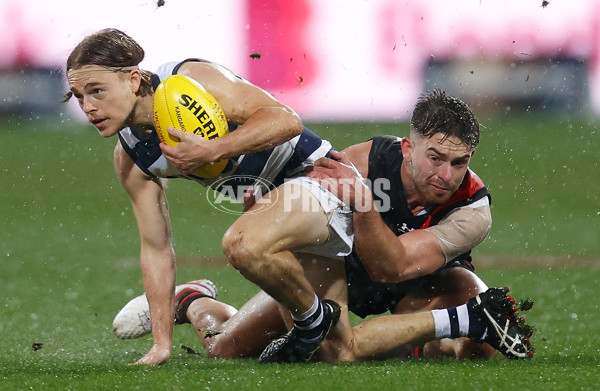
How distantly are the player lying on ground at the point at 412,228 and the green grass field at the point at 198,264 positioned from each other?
0.25 m

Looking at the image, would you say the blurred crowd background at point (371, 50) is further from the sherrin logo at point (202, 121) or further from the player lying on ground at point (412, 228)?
the sherrin logo at point (202, 121)

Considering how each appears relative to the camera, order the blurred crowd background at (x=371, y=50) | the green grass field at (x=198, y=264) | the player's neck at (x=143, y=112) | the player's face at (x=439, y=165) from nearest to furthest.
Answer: the green grass field at (x=198, y=264) < the player's neck at (x=143, y=112) < the player's face at (x=439, y=165) < the blurred crowd background at (x=371, y=50)

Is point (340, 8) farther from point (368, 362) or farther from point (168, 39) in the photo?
point (368, 362)

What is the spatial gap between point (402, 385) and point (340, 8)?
9.73 meters

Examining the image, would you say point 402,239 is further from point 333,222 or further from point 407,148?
point 407,148

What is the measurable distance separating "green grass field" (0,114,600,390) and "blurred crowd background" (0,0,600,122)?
917 mm

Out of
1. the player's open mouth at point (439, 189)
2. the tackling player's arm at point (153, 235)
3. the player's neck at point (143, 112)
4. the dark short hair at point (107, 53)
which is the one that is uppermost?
the dark short hair at point (107, 53)

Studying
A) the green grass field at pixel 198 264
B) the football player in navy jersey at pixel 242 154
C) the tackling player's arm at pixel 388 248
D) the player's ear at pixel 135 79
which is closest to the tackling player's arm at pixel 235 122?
the football player in navy jersey at pixel 242 154

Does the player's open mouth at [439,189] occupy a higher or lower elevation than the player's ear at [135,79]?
lower

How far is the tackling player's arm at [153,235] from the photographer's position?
4645 millimetres

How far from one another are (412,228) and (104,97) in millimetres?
1743

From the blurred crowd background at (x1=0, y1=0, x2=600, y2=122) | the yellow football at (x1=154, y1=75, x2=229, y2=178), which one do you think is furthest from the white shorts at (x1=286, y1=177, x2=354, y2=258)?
the blurred crowd background at (x1=0, y1=0, x2=600, y2=122)

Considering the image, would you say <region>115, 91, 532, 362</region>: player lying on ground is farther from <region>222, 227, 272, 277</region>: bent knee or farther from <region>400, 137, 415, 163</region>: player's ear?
<region>222, 227, 272, 277</region>: bent knee

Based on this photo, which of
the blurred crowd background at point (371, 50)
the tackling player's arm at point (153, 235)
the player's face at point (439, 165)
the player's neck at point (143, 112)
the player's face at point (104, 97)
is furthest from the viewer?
the blurred crowd background at point (371, 50)
